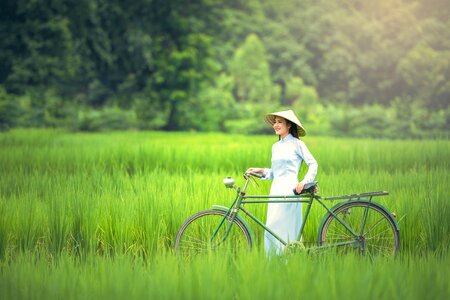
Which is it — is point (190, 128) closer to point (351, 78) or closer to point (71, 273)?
point (351, 78)

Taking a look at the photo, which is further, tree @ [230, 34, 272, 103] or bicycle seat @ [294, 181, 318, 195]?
tree @ [230, 34, 272, 103]

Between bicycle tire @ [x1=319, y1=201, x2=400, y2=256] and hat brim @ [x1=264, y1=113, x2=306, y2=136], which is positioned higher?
hat brim @ [x1=264, y1=113, x2=306, y2=136]

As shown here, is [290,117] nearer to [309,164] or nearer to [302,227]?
[309,164]

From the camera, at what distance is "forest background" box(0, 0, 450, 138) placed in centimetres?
2673

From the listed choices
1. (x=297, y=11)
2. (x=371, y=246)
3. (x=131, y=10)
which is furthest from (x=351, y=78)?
(x=371, y=246)

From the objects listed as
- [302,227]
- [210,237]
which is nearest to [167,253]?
[210,237]

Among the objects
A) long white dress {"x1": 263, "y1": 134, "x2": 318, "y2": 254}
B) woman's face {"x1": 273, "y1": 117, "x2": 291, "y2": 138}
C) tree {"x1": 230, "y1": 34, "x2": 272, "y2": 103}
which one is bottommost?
long white dress {"x1": 263, "y1": 134, "x2": 318, "y2": 254}

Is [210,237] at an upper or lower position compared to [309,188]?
lower

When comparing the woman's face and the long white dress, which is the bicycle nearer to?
the long white dress

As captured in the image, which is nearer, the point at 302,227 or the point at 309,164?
the point at 302,227

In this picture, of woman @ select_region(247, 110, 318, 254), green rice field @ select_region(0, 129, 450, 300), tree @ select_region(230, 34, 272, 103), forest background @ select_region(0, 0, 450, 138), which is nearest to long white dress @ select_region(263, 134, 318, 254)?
A: woman @ select_region(247, 110, 318, 254)

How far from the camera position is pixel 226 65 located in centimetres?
3541

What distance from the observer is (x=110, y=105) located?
29.1m

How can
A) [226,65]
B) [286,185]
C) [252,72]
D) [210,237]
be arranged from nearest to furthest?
[210,237] < [286,185] < [252,72] < [226,65]
